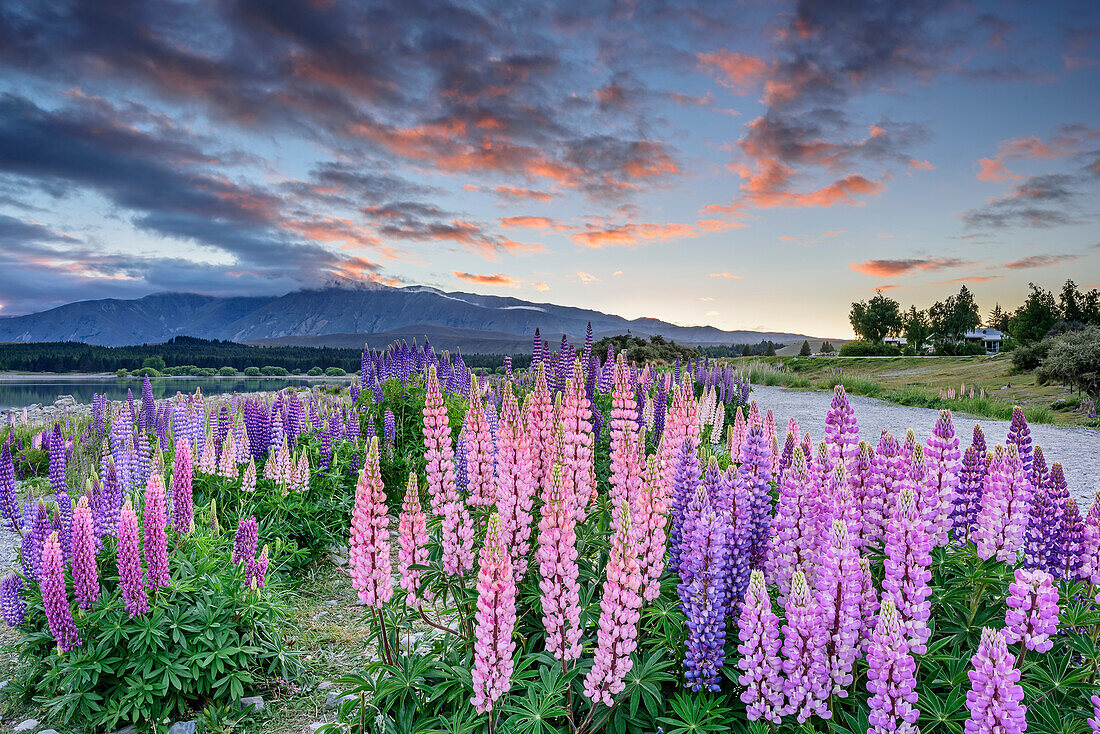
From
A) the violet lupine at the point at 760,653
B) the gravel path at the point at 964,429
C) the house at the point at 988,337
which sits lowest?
the gravel path at the point at 964,429

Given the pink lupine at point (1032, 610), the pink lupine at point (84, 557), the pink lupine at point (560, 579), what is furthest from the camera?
the pink lupine at point (84, 557)

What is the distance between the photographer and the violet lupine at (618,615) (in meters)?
2.67

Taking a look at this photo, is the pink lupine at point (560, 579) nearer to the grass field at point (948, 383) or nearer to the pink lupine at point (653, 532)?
the pink lupine at point (653, 532)

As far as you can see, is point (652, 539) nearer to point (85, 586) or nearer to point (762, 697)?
point (762, 697)

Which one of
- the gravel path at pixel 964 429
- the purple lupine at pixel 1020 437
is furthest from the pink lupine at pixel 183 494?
the gravel path at pixel 964 429

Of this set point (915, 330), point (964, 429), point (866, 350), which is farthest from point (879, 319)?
point (964, 429)

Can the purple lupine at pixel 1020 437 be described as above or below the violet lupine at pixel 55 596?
above

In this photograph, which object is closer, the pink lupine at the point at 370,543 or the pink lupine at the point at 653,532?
the pink lupine at the point at 653,532

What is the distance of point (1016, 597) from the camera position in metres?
2.53

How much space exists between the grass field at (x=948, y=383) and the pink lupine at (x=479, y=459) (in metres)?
10.2

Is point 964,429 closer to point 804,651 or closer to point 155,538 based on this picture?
point 804,651

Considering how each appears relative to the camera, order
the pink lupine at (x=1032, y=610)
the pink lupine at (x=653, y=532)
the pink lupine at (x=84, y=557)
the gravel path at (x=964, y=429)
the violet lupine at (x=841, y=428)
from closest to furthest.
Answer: the pink lupine at (x=1032, y=610), the pink lupine at (x=653, y=532), the violet lupine at (x=841, y=428), the pink lupine at (x=84, y=557), the gravel path at (x=964, y=429)

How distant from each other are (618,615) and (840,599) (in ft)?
3.30

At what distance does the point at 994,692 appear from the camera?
81.3 inches
